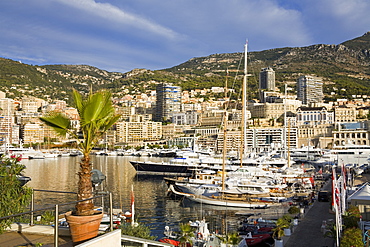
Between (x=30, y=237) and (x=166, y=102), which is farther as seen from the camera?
(x=166, y=102)

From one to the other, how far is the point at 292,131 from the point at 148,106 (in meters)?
101

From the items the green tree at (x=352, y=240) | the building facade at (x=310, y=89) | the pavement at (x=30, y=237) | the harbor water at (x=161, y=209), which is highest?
the building facade at (x=310, y=89)

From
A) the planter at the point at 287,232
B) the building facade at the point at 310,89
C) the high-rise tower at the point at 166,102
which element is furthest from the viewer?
the high-rise tower at the point at 166,102

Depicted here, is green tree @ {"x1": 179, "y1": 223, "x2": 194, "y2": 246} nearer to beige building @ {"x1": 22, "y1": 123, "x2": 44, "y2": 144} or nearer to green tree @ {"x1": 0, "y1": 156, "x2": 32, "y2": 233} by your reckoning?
green tree @ {"x1": 0, "y1": 156, "x2": 32, "y2": 233}

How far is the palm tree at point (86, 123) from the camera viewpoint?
18.8 ft

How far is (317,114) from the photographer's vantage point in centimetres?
12406

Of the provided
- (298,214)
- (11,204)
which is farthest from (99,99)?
(298,214)

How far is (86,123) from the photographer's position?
18.9 feet

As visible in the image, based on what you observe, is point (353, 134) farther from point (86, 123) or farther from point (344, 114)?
point (86, 123)

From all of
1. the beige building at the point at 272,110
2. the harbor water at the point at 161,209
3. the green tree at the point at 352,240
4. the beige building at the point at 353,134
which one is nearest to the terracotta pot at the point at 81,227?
the green tree at the point at 352,240

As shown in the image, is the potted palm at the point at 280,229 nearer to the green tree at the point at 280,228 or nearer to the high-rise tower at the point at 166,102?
the green tree at the point at 280,228

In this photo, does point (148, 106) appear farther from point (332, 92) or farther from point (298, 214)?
point (298, 214)

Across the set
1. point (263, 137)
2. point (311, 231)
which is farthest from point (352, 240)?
point (263, 137)

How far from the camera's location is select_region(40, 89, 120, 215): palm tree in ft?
18.8
